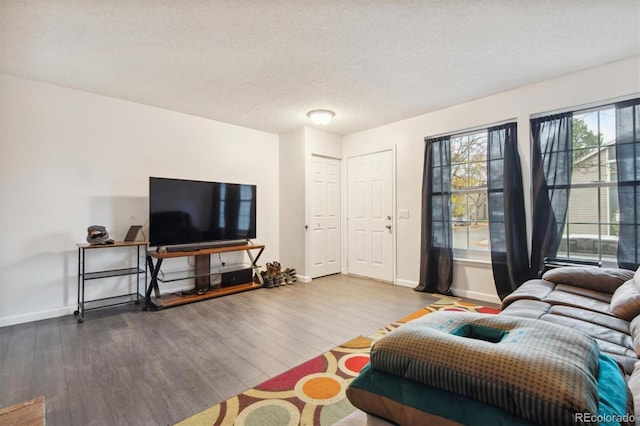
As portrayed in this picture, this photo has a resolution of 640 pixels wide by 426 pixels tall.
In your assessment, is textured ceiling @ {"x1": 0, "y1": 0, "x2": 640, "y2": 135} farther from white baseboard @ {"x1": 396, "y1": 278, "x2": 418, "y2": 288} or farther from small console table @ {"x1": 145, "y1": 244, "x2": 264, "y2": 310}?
white baseboard @ {"x1": 396, "y1": 278, "x2": 418, "y2": 288}

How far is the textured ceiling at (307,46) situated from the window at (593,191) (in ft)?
1.98

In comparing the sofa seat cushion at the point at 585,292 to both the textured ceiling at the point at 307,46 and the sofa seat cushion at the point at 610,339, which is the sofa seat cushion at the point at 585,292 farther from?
the textured ceiling at the point at 307,46

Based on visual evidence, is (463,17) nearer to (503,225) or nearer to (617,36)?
(617,36)

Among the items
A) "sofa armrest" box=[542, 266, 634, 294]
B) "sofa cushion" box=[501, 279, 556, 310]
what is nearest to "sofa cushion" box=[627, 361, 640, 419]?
"sofa cushion" box=[501, 279, 556, 310]

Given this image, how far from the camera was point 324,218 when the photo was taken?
199 inches

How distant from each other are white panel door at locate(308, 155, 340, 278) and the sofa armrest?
10.3ft

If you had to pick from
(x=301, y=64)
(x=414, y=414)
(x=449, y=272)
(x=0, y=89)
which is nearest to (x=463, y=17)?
(x=301, y=64)

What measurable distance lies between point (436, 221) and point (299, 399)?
9.93 feet

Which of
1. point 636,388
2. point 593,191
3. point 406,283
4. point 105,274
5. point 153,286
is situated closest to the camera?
point 636,388

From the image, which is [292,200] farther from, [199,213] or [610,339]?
[610,339]

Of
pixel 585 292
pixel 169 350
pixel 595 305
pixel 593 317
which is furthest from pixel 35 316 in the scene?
pixel 585 292

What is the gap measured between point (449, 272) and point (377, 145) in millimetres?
2214

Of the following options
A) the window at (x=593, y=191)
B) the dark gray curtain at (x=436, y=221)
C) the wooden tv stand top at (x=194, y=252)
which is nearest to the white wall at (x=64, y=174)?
the wooden tv stand top at (x=194, y=252)

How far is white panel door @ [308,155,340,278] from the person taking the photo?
4.88m
